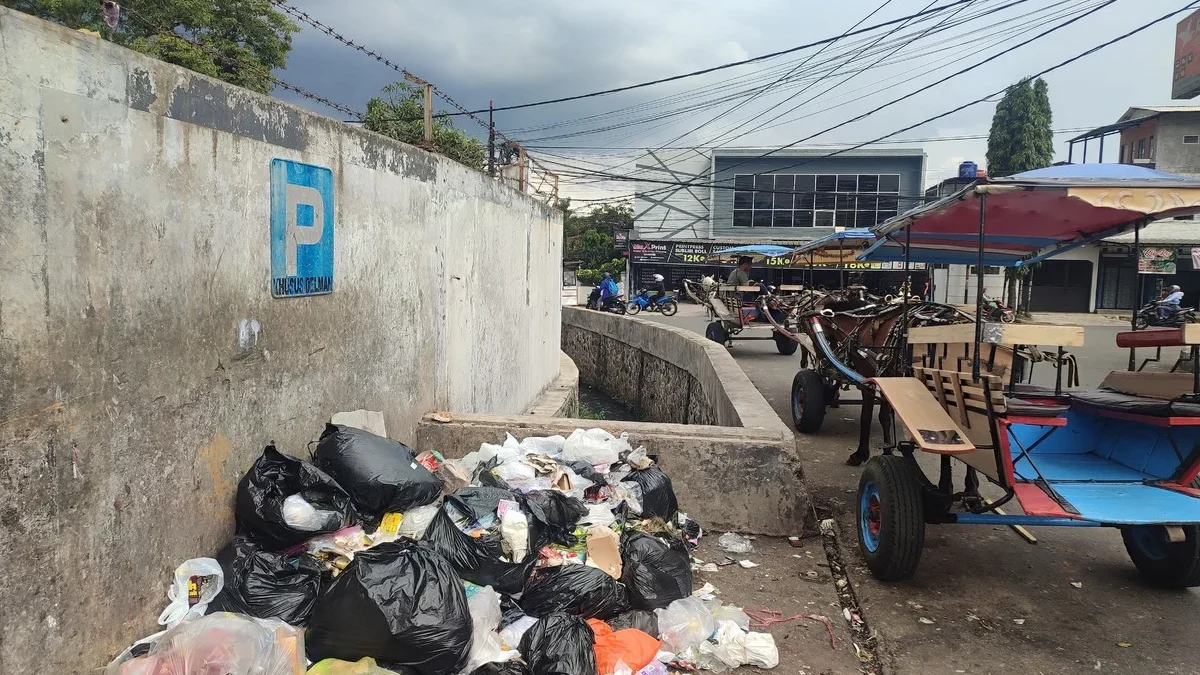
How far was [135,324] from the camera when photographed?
2645 mm

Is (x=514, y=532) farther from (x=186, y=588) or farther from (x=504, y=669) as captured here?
(x=186, y=588)

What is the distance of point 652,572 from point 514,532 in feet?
2.35

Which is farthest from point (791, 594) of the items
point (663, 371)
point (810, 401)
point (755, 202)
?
point (755, 202)

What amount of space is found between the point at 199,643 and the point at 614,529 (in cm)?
213

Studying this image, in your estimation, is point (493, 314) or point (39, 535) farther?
point (493, 314)

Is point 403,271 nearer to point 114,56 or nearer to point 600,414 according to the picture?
point 114,56

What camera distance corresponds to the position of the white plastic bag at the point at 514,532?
347cm

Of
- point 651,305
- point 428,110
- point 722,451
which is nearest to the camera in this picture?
point 722,451

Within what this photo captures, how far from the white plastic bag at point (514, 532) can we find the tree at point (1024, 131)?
29.7m

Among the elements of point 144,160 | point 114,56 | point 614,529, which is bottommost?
point 614,529

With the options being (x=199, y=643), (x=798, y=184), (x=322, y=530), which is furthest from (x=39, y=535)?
(x=798, y=184)

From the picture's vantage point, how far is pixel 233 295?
10.5ft

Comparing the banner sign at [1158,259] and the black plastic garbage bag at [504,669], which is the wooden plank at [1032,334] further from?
the banner sign at [1158,259]

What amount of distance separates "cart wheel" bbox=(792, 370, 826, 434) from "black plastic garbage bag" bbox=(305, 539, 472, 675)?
5557 millimetres
